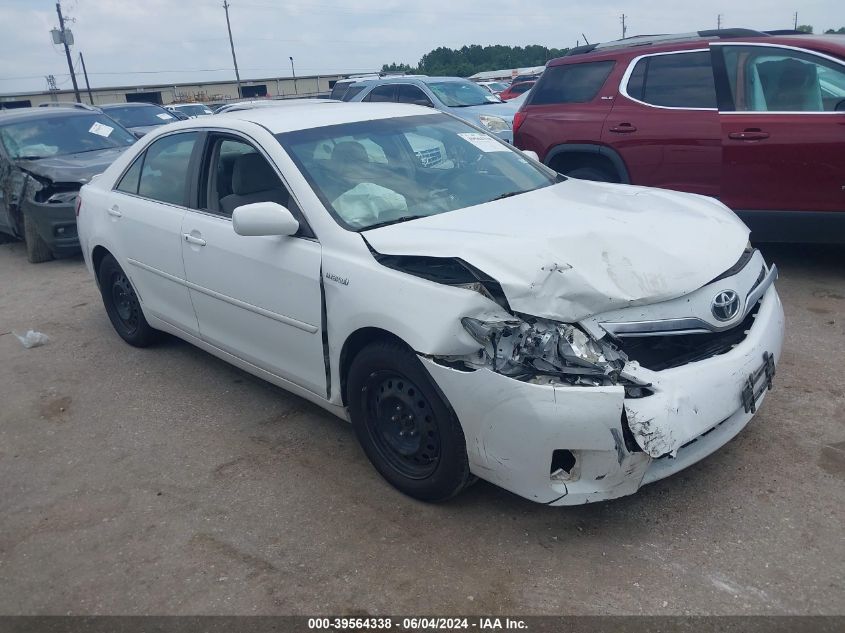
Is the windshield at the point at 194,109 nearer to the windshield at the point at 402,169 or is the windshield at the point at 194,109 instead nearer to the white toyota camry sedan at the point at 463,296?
the white toyota camry sedan at the point at 463,296

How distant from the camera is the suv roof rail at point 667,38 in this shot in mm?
6090

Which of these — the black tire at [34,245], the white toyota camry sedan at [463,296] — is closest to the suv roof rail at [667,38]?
the white toyota camry sedan at [463,296]

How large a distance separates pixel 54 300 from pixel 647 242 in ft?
19.4

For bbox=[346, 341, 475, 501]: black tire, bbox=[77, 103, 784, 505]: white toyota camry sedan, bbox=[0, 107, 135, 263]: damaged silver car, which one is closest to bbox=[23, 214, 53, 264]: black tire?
bbox=[0, 107, 135, 263]: damaged silver car

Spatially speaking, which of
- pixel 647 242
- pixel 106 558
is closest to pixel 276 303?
pixel 106 558

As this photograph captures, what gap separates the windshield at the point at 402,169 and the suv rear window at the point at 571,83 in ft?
8.86

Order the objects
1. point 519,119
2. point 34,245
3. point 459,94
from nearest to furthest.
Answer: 1. point 519,119
2. point 34,245
3. point 459,94

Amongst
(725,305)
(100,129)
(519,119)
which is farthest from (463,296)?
(100,129)

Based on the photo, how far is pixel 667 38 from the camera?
6.66m

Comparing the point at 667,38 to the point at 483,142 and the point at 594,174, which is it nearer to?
the point at 594,174

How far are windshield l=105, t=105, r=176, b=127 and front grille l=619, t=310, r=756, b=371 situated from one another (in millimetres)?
13402

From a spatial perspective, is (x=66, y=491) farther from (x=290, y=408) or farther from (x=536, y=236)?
(x=536, y=236)

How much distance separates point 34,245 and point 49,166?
37.2 inches

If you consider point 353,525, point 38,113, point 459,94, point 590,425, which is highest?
point 38,113
